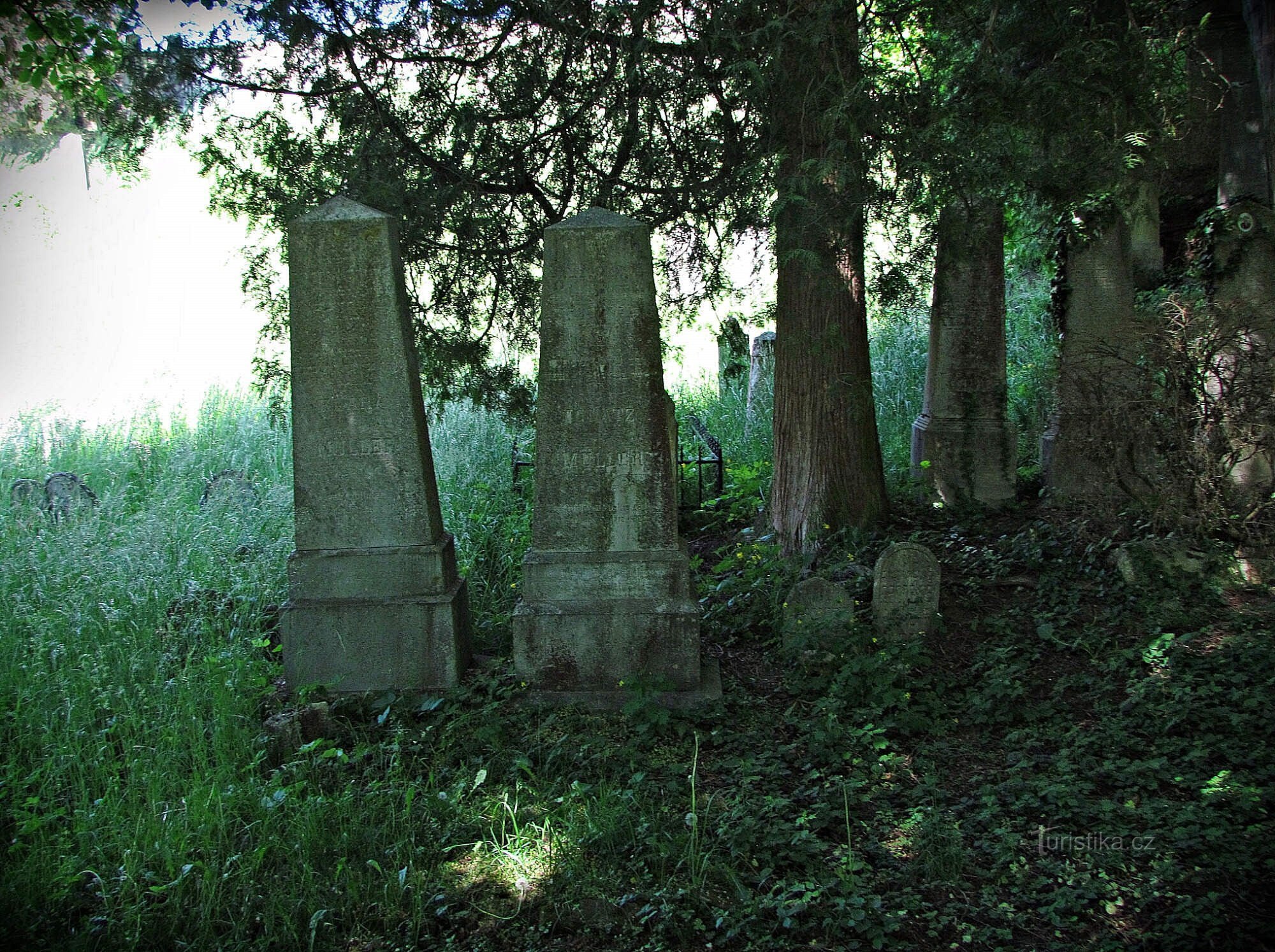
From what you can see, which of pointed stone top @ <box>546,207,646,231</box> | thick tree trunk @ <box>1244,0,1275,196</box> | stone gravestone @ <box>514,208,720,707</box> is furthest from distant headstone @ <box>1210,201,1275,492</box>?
pointed stone top @ <box>546,207,646,231</box>

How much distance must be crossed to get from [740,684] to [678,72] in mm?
4011

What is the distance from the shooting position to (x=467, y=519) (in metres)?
7.97

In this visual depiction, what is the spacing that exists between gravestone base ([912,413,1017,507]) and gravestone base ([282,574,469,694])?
5.21m

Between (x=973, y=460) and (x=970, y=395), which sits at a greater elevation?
(x=970, y=395)

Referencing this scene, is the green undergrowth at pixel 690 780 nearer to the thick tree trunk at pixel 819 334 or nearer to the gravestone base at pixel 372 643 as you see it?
the gravestone base at pixel 372 643

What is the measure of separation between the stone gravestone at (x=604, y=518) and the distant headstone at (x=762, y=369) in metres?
6.61

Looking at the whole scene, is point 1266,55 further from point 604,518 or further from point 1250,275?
point 604,518

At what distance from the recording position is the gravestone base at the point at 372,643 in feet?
16.4

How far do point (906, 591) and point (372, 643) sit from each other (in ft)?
10.1

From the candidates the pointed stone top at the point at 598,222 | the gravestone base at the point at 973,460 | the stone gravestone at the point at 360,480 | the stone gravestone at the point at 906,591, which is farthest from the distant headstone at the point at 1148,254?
the stone gravestone at the point at 360,480

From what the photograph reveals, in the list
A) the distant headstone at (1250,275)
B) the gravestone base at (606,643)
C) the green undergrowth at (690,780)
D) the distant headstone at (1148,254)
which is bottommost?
the green undergrowth at (690,780)

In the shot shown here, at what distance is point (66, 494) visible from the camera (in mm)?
8656

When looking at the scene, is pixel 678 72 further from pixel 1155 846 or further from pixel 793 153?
pixel 1155 846

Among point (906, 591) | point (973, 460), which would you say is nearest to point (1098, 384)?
point (906, 591)
